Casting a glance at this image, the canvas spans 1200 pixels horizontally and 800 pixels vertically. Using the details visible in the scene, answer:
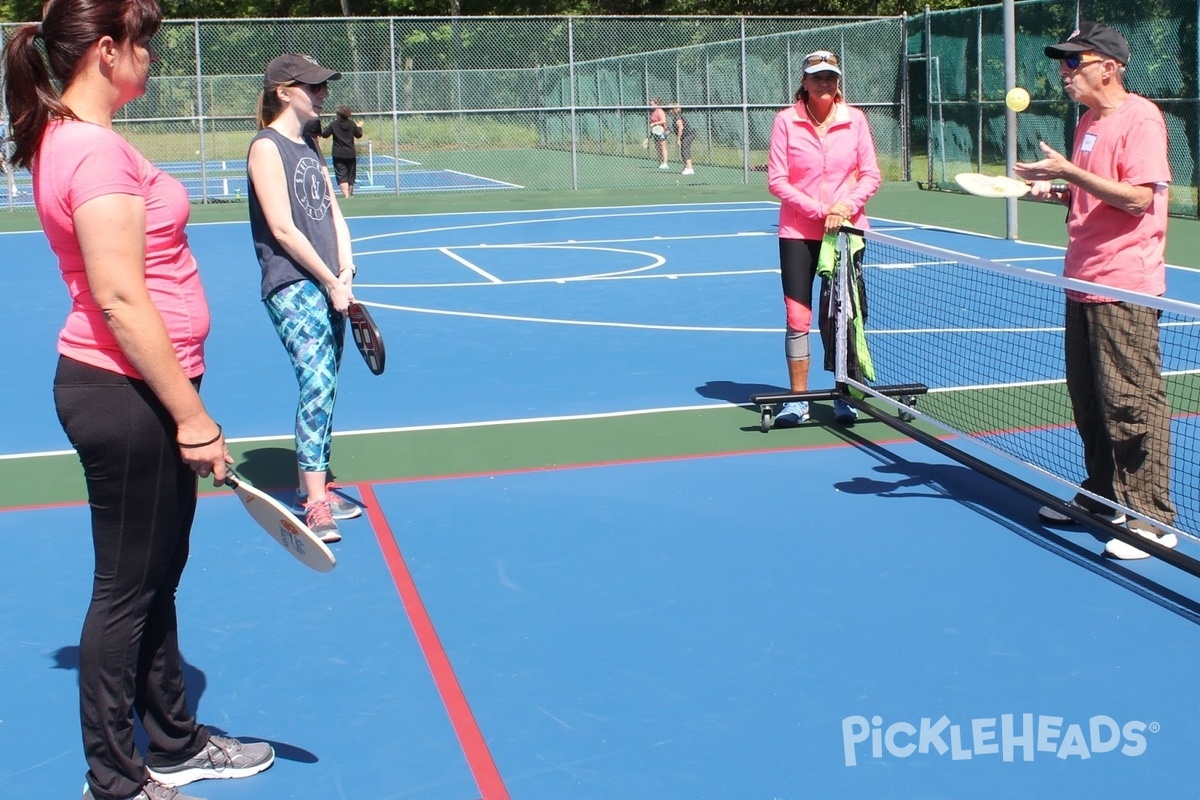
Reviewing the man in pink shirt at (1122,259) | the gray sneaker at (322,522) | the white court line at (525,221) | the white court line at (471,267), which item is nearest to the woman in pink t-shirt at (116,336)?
the gray sneaker at (322,522)

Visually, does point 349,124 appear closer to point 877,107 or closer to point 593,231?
point 593,231

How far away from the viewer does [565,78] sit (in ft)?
107

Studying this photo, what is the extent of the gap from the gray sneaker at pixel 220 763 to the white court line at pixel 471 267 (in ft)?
34.0

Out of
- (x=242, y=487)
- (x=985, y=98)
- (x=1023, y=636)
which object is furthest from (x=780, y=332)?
(x=985, y=98)

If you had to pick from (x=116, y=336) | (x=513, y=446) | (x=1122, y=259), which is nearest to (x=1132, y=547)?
(x=1122, y=259)

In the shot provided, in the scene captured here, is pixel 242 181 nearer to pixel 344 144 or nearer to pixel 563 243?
pixel 344 144

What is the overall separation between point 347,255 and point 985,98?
1902cm

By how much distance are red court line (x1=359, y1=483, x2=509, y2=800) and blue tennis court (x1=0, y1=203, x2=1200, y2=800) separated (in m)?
0.02

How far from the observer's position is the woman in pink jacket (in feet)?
25.0

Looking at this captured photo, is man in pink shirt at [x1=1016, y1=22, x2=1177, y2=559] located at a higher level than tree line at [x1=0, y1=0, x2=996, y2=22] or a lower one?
lower

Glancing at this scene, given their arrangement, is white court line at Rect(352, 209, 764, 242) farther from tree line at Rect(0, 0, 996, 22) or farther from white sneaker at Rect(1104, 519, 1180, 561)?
tree line at Rect(0, 0, 996, 22)

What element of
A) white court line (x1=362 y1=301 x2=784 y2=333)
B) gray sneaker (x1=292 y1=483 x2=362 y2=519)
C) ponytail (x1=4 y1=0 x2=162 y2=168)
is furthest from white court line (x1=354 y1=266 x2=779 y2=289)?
ponytail (x1=4 y1=0 x2=162 y2=168)

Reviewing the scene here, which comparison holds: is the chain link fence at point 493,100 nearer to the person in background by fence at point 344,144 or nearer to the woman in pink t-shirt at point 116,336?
the person in background by fence at point 344,144

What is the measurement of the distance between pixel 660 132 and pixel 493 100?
358 centimetres
